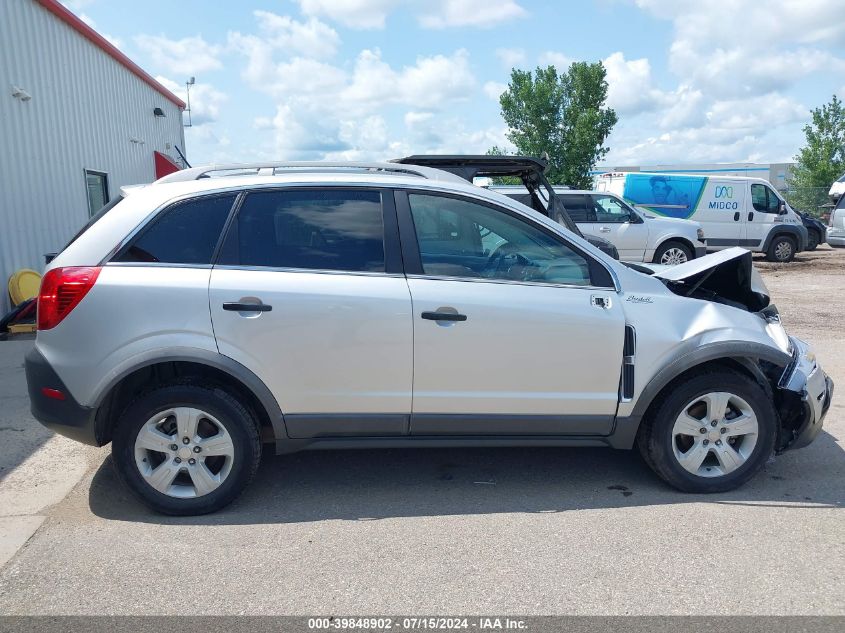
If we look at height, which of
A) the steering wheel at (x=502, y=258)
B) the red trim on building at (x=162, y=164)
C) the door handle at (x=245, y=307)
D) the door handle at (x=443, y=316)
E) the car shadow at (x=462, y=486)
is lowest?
the car shadow at (x=462, y=486)

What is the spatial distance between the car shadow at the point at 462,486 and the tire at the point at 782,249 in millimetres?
14002

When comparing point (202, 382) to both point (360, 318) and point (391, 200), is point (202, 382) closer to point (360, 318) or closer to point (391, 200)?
point (360, 318)

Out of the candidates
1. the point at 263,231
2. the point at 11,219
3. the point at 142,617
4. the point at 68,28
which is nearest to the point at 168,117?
the point at 68,28

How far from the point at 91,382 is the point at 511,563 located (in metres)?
2.34

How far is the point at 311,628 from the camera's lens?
9.16 ft

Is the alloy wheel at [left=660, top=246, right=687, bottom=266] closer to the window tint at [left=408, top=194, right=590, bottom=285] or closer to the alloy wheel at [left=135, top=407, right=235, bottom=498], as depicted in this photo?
the window tint at [left=408, top=194, right=590, bottom=285]

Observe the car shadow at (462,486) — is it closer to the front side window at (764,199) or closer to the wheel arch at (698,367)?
the wheel arch at (698,367)

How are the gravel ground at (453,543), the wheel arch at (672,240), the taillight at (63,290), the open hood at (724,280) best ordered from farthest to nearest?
the wheel arch at (672,240), the open hood at (724,280), the taillight at (63,290), the gravel ground at (453,543)

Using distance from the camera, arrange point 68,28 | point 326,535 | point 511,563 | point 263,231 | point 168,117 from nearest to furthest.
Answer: point 511,563 → point 326,535 → point 263,231 → point 68,28 → point 168,117

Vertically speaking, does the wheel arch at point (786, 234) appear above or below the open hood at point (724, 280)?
below

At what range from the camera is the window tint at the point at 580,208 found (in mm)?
13523

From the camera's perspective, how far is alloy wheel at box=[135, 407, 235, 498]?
3.69m

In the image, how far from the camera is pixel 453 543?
3.46m

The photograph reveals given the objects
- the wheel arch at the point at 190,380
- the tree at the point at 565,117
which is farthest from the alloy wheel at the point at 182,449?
the tree at the point at 565,117
